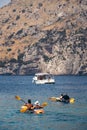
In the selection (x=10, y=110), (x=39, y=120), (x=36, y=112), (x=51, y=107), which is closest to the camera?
(x=39, y=120)

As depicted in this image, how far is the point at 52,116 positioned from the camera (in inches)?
3829

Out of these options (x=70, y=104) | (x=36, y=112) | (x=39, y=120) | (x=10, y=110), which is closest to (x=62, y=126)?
(x=39, y=120)

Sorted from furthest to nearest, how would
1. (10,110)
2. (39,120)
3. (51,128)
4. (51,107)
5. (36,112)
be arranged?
1. (51,107)
2. (10,110)
3. (36,112)
4. (39,120)
5. (51,128)

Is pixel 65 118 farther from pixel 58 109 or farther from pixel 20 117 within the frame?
pixel 58 109

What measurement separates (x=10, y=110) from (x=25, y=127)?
79.9 ft

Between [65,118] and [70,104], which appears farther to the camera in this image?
[70,104]

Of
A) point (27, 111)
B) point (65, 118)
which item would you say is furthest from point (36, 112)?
point (65, 118)

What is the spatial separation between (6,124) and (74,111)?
2340 cm

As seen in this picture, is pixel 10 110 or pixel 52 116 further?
pixel 10 110

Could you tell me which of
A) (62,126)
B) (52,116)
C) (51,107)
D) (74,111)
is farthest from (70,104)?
(62,126)

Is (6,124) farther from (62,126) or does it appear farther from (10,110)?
(10,110)

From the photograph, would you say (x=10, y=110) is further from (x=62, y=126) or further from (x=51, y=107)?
(x=62, y=126)

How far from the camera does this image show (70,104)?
4791 inches

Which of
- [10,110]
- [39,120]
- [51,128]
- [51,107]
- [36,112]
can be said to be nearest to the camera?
[51,128]
